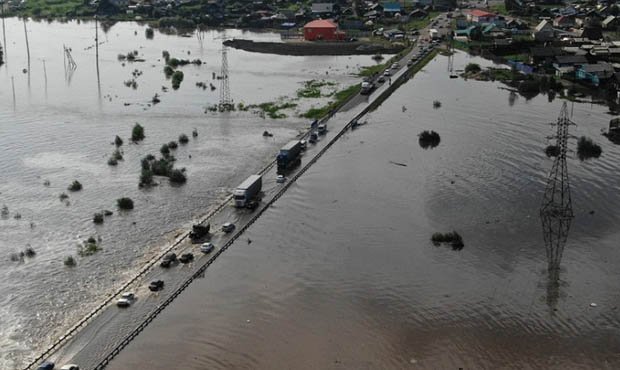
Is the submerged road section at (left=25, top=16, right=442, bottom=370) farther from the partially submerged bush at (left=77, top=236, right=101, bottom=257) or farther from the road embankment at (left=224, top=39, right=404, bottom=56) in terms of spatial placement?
the road embankment at (left=224, top=39, right=404, bottom=56)

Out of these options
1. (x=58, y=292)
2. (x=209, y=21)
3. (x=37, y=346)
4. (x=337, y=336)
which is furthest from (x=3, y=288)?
(x=209, y=21)

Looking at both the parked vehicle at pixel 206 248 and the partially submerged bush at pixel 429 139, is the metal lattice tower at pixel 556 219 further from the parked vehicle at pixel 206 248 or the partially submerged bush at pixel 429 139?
the parked vehicle at pixel 206 248

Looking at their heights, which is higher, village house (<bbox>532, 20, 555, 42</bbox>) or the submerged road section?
village house (<bbox>532, 20, 555, 42</bbox>)

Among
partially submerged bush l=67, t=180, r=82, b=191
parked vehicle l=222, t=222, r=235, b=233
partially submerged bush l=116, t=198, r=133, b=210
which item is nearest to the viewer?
parked vehicle l=222, t=222, r=235, b=233

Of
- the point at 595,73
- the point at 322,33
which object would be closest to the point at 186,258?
the point at 595,73

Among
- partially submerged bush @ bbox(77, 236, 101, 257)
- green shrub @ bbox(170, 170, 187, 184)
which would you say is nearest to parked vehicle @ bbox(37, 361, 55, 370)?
partially submerged bush @ bbox(77, 236, 101, 257)

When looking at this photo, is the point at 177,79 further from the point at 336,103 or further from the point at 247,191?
the point at 247,191
